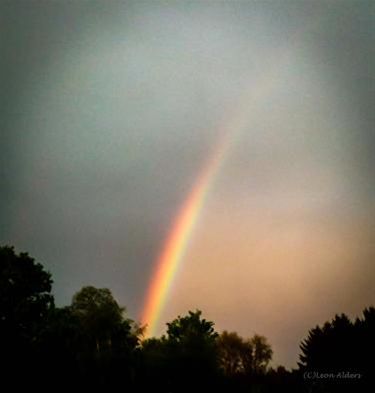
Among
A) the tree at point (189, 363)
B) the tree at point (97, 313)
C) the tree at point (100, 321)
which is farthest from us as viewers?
the tree at point (97, 313)

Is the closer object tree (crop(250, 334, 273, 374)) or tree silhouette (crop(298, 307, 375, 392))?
tree silhouette (crop(298, 307, 375, 392))

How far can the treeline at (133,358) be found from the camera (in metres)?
39.1

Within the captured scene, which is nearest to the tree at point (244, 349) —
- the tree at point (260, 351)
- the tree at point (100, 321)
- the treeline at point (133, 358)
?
the tree at point (260, 351)

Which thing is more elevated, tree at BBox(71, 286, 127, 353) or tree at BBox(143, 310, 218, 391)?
tree at BBox(71, 286, 127, 353)

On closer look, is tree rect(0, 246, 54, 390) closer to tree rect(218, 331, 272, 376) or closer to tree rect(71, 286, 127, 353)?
tree rect(71, 286, 127, 353)

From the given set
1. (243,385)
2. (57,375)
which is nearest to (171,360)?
(243,385)

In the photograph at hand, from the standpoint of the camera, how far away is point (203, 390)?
38.2 m

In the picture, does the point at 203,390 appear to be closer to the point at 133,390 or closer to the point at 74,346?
the point at 133,390

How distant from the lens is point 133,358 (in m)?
44.2

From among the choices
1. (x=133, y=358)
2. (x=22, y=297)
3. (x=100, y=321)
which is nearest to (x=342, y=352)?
(x=133, y=358)

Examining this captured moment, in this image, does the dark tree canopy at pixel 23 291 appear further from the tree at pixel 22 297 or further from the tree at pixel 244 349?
the tree at pixel 244 349

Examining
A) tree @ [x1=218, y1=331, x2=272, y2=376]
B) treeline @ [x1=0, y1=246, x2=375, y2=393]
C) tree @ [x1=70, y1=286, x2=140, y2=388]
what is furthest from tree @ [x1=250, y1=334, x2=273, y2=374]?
treeline @ [x1=0, y1=246, x2=375, y2=393]

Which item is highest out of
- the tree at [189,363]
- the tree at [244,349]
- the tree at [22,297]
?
the tree at [244,349]

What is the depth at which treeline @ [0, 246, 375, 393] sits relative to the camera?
39.1 metres
